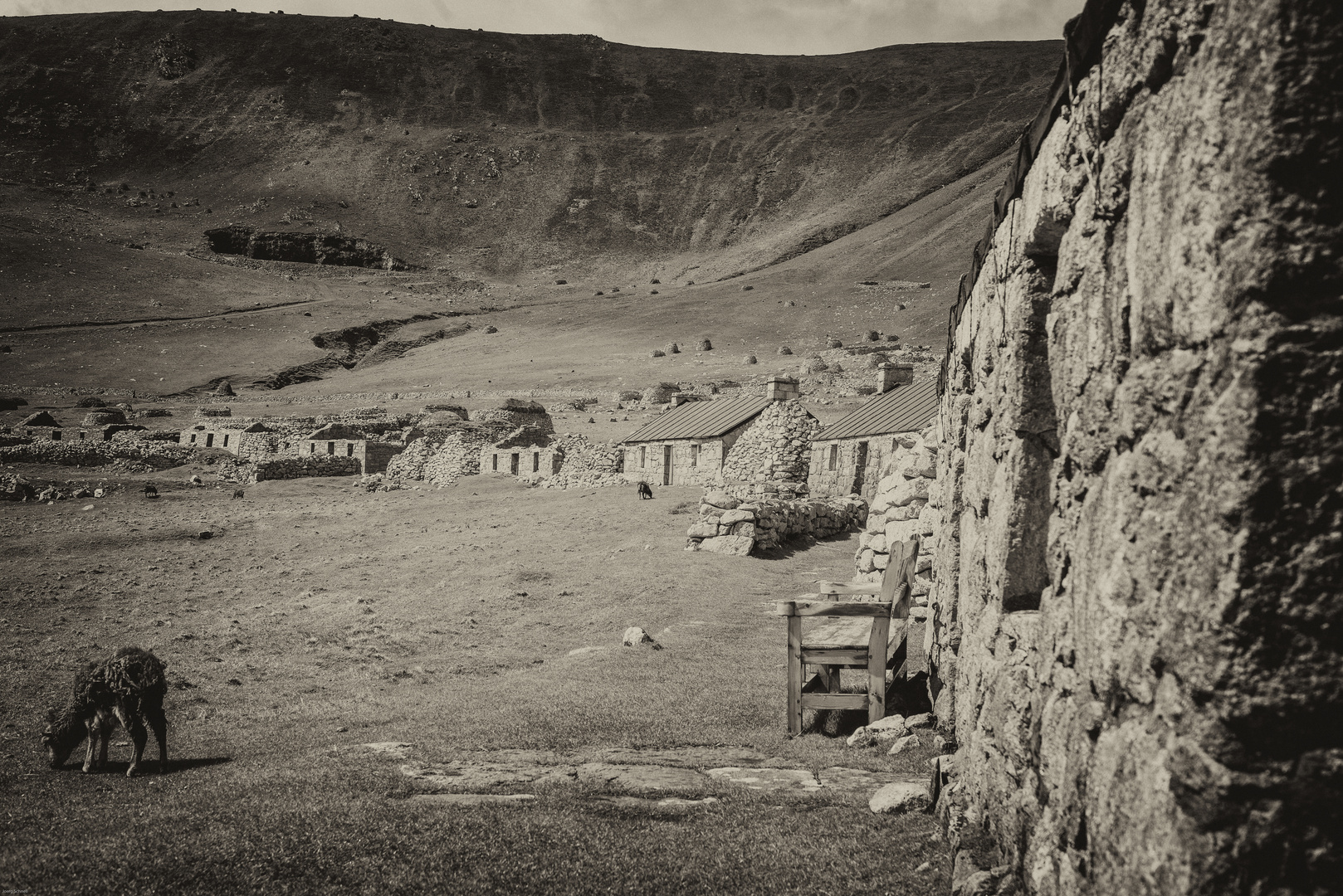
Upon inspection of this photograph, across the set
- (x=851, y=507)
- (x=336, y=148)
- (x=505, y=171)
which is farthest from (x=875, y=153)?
(x=851, y=507)

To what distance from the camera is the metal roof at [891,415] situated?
89.4 ft

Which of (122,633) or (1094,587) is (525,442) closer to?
(122,633)

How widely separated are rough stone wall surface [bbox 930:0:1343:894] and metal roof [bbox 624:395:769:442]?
28418 millimetres

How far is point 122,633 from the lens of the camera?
1706cm

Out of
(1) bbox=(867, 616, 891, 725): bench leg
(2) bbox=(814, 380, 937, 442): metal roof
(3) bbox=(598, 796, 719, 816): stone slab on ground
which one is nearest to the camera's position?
(3) bbox=(598, 796, 719, 816): stone slab on ground

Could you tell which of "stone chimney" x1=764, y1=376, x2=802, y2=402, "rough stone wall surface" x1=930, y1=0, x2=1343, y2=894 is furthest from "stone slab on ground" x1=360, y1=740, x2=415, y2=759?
"stone chimney" x1=764, y1=376, x2=802, y2=402

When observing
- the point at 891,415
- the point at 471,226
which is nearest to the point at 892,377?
the point at 891,415

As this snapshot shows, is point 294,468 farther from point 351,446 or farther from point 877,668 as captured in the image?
point 877,668

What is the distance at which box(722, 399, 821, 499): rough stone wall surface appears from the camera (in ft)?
98.3

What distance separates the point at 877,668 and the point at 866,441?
19180 mm

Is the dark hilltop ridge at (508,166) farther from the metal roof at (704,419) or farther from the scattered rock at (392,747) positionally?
the scattered rock at (392,747)

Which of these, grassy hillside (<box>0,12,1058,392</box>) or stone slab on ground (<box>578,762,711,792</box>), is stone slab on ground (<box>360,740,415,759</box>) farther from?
grassy hillside (<box>0,12,1058,392</box>)

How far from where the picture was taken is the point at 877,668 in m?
9.74

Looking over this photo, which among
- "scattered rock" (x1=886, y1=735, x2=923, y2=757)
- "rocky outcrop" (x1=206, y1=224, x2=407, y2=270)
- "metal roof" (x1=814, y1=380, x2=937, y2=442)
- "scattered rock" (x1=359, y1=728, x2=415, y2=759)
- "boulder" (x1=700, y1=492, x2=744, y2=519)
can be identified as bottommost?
"scattered rock" (x1=359, y1=728, x2=415, y2=759)
